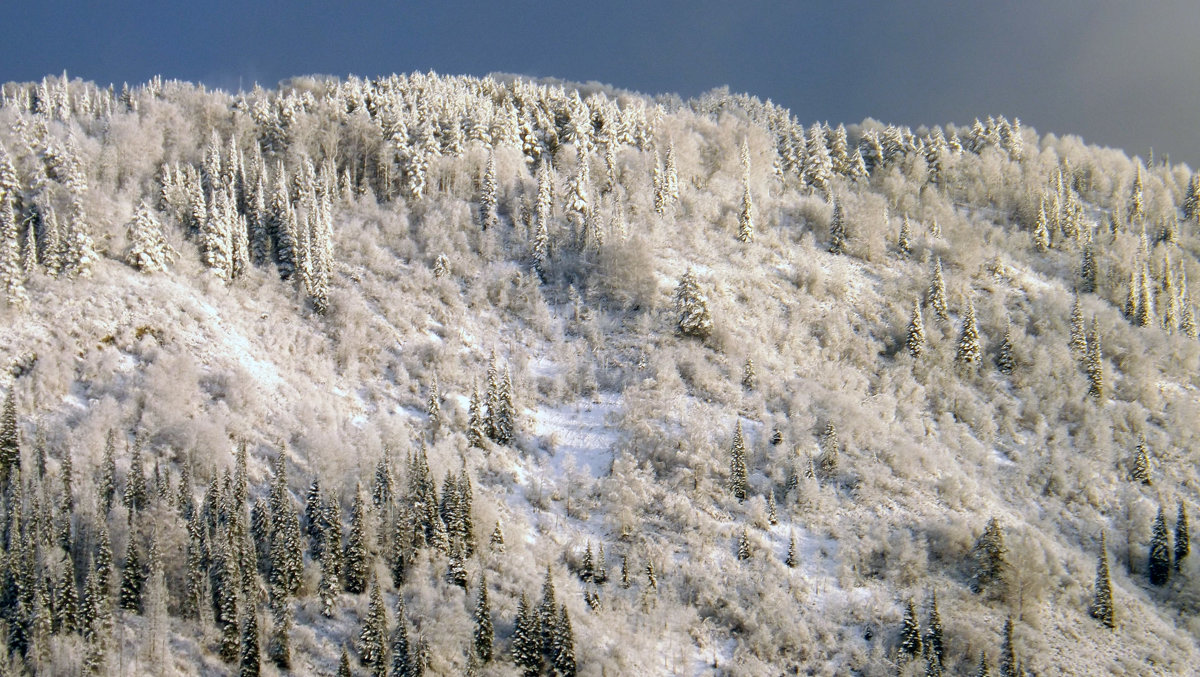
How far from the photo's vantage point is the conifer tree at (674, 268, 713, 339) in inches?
3533

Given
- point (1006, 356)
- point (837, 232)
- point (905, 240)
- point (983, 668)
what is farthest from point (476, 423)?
point (905, 240)

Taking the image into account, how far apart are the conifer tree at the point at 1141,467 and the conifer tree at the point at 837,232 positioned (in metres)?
42.0

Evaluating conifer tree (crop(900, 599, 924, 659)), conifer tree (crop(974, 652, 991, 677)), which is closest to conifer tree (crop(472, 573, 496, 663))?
conifer tree (crop(900, 599, 924, 659))

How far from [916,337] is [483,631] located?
193 feet

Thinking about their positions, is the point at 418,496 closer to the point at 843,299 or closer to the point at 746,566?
the point at 746,566

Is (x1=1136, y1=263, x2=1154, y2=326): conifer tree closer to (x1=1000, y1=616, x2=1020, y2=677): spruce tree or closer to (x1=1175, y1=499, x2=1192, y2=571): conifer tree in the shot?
(x1=1175, y1=499, x2=1192, y2=571): conifer tree

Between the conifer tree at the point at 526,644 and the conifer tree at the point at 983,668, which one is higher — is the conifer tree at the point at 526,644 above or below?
above

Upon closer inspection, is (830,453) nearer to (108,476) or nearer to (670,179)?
(670,179)

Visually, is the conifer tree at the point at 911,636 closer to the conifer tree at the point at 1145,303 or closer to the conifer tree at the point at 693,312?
the conifer tree at the point at 693,312

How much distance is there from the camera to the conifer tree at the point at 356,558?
60.4m

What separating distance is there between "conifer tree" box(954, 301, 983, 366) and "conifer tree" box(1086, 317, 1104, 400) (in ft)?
36.4

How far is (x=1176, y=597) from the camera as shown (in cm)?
7062

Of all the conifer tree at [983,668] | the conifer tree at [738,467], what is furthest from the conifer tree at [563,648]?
the conifer tree at [983,668]

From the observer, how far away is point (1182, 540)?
74.1 m
